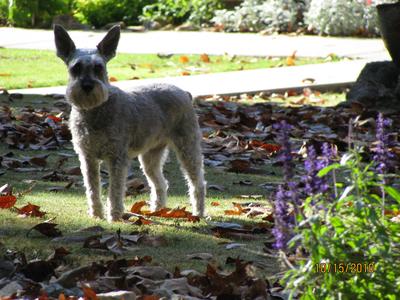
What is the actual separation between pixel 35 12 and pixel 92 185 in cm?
1639

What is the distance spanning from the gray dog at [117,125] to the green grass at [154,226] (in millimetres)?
251

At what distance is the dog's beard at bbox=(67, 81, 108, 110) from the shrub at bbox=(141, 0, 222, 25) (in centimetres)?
1709

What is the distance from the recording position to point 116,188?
6.75 metres

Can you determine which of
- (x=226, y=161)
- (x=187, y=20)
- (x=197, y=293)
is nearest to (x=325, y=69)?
(x=226, y=161)

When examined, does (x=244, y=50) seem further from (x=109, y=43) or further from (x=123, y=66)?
(x=109, y=43)

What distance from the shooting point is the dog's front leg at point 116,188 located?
21.9 ft

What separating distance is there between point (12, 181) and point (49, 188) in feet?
1.23

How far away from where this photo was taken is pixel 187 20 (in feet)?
78.8

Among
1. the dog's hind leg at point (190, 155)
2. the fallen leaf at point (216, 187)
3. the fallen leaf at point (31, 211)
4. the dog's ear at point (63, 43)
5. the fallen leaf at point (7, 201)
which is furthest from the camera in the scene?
the fallen leaf at point (216, 187)

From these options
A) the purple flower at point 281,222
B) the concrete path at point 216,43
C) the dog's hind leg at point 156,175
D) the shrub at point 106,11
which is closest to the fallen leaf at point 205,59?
the concrete path at point 216,43

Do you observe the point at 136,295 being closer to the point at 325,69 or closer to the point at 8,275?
the point at 8,275

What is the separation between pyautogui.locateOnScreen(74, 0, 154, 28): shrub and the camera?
2336 centimetres

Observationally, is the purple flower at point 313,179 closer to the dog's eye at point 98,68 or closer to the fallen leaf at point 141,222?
the fallen leaf at point 141,222
